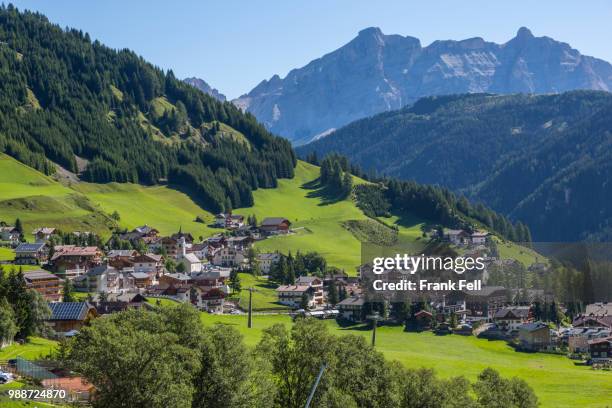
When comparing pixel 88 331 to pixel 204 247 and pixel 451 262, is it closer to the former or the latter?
pixel 451 262

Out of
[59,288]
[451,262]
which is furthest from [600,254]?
[59,288]

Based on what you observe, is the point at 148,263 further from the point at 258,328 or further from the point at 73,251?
the point at 258,328

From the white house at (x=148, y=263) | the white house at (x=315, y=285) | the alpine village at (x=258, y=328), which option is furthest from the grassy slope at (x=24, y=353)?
the white house at (x=315, y=285)

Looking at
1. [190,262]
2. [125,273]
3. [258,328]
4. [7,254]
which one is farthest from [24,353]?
[190,262]

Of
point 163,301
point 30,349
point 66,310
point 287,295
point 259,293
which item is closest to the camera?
point 30,349

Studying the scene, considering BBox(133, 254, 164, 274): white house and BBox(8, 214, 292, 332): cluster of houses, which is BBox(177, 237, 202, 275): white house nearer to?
BBox(8, 214, 292, 332): cluster of houses

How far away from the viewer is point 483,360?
107 m

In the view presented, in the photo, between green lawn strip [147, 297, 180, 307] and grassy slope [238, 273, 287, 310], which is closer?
green lawn strip [147, 297, 180, 307]

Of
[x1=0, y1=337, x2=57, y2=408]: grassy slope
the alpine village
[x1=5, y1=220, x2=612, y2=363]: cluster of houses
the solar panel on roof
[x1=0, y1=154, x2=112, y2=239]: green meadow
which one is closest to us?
[x1=0, y1=337, x2=57, y2=408]: grassy slope

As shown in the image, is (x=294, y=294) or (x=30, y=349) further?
(x=294, y=294)

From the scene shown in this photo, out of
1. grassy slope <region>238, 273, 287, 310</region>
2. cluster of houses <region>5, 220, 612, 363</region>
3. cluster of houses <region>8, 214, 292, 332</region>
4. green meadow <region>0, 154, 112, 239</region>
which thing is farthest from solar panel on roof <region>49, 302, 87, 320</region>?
green meadow <region>0, 154, 112, 239</region>

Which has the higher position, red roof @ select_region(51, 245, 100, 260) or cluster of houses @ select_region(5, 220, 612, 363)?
red roof @ select_region(51, 245, 100, 260)

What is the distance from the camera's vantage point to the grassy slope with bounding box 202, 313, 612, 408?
89562mm

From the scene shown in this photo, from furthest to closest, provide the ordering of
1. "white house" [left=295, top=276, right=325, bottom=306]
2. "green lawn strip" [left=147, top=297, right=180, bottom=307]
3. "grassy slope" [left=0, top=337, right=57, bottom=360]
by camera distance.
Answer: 1. "white house" [left=295, top=276, right=325, bottom=306]
2. "green lawn strip" [left=147, top=297, right=180, bottom=307]
3. "grassy slope" [left=0, top=337, right=57, bottom=360]
